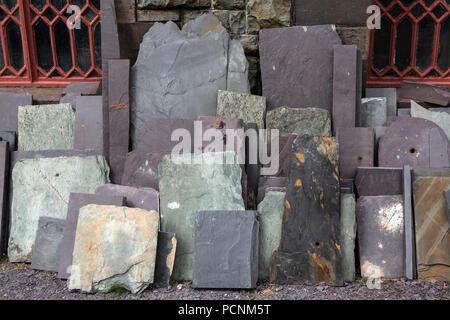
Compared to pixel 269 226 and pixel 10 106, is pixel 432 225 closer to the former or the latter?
pixel 269 226

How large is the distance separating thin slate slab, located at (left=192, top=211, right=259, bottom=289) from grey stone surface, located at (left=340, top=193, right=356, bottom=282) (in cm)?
62

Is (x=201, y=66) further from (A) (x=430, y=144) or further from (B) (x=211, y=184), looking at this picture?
(A) (x=430, y=144)

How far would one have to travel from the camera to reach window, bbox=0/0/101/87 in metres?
4.40

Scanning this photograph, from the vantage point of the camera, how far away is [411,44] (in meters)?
4.31

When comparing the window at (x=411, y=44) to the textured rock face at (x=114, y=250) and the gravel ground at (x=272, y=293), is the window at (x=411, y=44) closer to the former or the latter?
the gravel ground at (x=272, y=293)

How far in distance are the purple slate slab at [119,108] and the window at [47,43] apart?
90 cm

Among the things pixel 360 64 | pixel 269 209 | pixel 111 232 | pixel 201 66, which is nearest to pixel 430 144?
pixel 360 64

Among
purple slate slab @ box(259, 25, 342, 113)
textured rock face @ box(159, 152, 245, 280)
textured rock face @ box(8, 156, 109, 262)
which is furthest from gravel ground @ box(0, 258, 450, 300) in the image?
purple slate slab @ box(259, 25, 342, 113)

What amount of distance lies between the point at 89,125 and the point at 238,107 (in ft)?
4.52

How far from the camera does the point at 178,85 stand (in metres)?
3.78

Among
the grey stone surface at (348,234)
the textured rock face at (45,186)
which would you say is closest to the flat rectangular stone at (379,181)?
the grey stone surface at (348,234)

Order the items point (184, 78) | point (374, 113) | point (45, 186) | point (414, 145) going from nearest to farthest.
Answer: point (414, 145) → point (45, 186) → point (184, 78) → point (374, 113)

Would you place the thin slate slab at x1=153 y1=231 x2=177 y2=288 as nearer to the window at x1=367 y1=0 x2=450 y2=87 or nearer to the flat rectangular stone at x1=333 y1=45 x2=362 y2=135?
the flat rectangular stone at x1=333 y1=45 x2=362 y2=135

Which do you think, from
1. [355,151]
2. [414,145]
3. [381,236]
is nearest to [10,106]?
[355,151]
